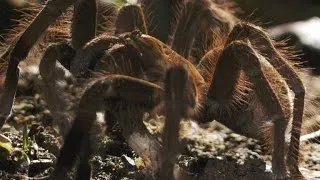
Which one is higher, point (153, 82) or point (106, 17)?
point (106, 17)

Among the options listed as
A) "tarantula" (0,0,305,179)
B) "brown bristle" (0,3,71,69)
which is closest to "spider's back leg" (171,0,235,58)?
"tarantula" (0,0,305,179)

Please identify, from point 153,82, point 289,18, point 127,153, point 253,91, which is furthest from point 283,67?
point 289,18

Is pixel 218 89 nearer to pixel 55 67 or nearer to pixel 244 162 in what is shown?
pixel 244 162

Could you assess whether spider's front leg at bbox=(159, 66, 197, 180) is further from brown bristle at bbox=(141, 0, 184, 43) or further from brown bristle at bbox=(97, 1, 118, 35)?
brown bristle at bbox=(141, 0, 184, 43)

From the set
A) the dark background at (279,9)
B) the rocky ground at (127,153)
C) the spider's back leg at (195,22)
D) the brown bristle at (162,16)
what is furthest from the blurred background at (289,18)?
the spider's back leg at (195,22)

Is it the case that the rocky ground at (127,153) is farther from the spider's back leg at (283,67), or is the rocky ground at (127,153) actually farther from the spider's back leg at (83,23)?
the spider's back leg at (83,23)

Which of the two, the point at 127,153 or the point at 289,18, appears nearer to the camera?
the point at 127,153

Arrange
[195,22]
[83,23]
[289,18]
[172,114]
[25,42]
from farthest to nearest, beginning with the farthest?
[289,18] → [195,22] → [83,23] → [25,42] → [172,114]

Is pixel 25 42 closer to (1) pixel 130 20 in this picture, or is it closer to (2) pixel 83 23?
(2) pixel 83 23
